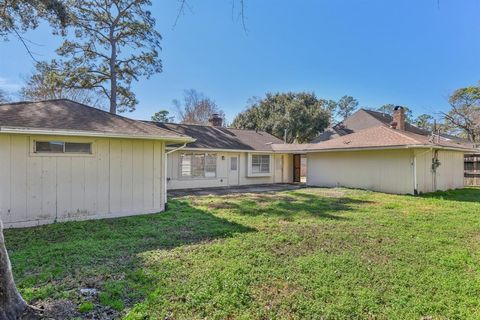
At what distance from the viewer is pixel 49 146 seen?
6.66 metres

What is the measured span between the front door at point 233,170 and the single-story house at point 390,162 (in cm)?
415

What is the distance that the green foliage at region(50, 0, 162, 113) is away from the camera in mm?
17062

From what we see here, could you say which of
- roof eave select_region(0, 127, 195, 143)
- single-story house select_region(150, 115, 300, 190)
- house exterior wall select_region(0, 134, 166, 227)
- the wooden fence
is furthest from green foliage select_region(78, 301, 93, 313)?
the wooden fence

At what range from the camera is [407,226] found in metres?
6.63

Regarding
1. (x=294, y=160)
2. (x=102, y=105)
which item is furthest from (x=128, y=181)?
(x=102, y=105)

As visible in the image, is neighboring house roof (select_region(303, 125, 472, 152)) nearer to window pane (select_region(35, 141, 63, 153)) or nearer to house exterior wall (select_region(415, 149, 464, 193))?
house exterior wall (select_region(415, 149, 464, 193))

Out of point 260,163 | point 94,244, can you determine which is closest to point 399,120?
point 260,163

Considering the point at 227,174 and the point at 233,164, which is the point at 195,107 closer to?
the point at 233,164

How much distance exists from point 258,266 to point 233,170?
1218cm

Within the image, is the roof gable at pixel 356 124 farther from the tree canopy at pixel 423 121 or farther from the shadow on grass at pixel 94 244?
the shadow on grass at pixel 94 244

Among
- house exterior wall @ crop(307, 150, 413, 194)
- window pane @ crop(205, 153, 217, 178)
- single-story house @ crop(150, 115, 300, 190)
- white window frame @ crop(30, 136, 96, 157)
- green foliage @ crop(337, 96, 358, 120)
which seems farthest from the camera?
green foliage @ crop(337, 96, 358, 120)

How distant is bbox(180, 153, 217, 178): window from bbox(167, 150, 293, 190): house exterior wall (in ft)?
0.62

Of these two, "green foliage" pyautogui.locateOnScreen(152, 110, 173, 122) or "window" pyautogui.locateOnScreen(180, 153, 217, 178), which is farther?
"green foliage" pyautogui.locateOnScreen(152, 110, 173, 122)

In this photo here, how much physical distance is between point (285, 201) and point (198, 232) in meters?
4.90
